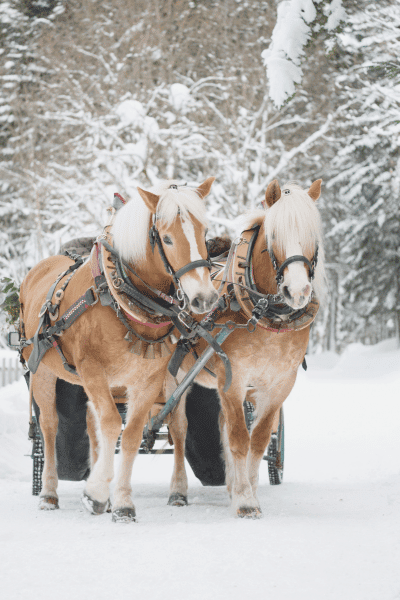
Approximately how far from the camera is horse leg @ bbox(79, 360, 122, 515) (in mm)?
4562

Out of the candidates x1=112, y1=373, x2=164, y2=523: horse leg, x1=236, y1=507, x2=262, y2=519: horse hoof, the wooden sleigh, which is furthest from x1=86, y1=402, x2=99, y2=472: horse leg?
x1=236, y1=507, x2=262, y2=519: horse hoof

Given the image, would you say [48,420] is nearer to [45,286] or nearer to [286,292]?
[45,286]

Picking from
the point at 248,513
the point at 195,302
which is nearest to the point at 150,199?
the point at 195,302

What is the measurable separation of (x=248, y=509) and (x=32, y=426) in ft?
6.90

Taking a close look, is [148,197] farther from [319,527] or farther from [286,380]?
[319,527]

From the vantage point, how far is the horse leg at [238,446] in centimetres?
490

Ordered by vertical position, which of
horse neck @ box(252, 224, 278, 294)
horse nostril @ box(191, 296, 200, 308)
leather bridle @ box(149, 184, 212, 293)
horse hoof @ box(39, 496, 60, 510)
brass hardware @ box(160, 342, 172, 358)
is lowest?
horse hoof @ box(39, 496, 60, 510)

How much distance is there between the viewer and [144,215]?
453 cm

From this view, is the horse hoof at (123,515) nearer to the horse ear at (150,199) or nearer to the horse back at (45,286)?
the horse back at (45,286)

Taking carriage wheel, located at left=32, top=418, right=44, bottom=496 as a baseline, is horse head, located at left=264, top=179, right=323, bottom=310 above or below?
above

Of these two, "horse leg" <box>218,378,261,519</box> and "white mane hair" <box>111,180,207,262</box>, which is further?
"horse leg" <box>218,378,261,519</box>

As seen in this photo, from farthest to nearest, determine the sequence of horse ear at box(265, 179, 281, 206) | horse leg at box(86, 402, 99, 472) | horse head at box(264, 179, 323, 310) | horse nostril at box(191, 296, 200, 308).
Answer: horse leg at box(86, 402, 99, 472) → horse ear at box(265, 179, 281, 206) → horse head at box(264, 179, 323, 310) → horse nostril at box(191, 296, 200, 308)

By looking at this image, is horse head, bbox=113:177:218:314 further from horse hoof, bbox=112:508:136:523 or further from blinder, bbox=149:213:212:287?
horse hoof, bbox=112:508:136:523

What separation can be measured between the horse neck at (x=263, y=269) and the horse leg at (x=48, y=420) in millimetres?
1831
